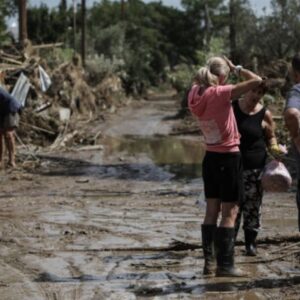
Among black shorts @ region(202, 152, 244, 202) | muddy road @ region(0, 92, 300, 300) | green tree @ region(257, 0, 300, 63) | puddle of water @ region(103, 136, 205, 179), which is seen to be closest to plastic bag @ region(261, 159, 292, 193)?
black shorts @ region(202, 152, 244, 202)

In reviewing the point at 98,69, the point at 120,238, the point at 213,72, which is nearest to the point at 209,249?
the point at 213,72

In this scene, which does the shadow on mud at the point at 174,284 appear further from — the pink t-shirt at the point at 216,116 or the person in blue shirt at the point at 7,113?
the person in blue shirt at the point at 7,113

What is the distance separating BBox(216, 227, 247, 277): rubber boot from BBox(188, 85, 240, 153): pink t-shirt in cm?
73

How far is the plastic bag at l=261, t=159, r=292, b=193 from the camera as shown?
6.68 meters

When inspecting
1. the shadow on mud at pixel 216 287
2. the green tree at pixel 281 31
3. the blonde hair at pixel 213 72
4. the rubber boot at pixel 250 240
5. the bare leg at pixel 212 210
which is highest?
the green tree at pixel 281 31

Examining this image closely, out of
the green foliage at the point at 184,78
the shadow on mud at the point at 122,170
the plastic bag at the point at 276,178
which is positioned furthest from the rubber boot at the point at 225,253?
the green foliage at the point at 184,78

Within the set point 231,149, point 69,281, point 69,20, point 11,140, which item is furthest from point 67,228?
point 69,20

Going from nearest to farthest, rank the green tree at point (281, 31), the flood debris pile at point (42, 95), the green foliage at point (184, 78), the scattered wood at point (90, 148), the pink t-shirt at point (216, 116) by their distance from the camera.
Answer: the pink t-shirt at point (216, 116) → the scattered wood at point (90, 148) → the flood debris pile at point (42, 95) → the green tree at point (281, 31) → the green foliage at point (184, 78)

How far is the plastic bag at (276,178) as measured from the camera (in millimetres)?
6680

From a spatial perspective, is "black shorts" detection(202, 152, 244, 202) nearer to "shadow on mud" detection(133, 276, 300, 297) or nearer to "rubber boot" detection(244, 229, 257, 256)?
"shadow on mud" detection(133, 276, 300, 297)

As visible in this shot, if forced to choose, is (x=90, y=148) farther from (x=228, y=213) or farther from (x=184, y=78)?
(x=184, y=78)

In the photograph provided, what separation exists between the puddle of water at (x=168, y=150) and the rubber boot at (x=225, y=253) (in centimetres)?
774

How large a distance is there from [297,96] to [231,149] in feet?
2.61

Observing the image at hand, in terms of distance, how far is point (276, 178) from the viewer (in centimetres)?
670
